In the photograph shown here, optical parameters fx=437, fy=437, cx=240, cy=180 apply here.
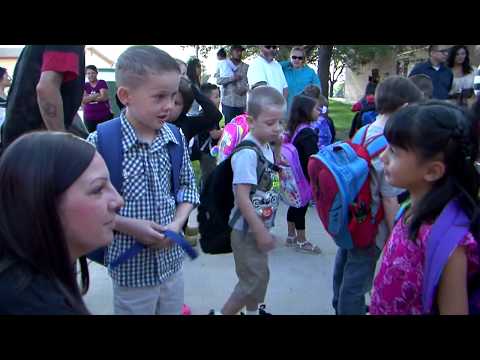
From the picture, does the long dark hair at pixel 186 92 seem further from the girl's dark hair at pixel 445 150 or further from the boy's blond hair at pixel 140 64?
the girl's dark hair at pixel 445 150

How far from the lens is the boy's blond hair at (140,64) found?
1.83 m

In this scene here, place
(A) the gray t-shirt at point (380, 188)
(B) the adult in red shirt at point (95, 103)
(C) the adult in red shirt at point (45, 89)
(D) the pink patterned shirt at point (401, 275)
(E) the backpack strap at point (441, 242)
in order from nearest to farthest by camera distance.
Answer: (E) the backpack strap at point (441, 242)
(D) the pink patterned shirt at point (401, 275)
(C) the adult in red shirt at point (45, 89)
(A) the gray t-shirt at point (380, 188)
(B) the adult in red shirt at point (95, 103)

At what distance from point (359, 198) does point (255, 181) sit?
0.58 m

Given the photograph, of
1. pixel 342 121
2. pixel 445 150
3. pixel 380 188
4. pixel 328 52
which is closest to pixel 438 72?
pixel 380 188

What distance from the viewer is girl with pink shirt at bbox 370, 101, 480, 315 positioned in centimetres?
146

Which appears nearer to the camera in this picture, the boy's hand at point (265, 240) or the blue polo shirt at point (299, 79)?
the boy's hand at point (265, 240)

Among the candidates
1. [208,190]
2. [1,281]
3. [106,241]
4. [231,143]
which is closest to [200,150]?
[231,143]

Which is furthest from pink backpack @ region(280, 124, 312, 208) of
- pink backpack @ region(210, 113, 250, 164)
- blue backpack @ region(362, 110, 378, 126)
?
blue backpack @ region(362, 110, 378, 126)

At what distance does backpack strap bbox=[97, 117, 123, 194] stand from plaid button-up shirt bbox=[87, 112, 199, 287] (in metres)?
0.02

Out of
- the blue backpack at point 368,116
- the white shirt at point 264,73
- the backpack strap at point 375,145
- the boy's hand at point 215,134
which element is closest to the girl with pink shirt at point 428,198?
the backpack strap at point 375,145

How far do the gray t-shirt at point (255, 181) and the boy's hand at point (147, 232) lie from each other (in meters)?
0.77

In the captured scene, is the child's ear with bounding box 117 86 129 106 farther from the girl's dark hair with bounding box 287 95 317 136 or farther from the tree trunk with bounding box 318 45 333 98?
the tree trunk with bounding box 318 45 333 98

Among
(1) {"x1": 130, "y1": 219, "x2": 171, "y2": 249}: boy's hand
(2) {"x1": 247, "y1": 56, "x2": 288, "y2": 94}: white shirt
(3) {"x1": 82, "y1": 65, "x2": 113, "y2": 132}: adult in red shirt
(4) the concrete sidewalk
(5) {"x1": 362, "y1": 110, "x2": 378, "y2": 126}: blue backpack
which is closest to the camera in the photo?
(1) {"x1": 130, "y1": 219, "x2": 171, "y2": 249}: boy's hand

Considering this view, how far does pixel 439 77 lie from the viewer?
6.16 m
